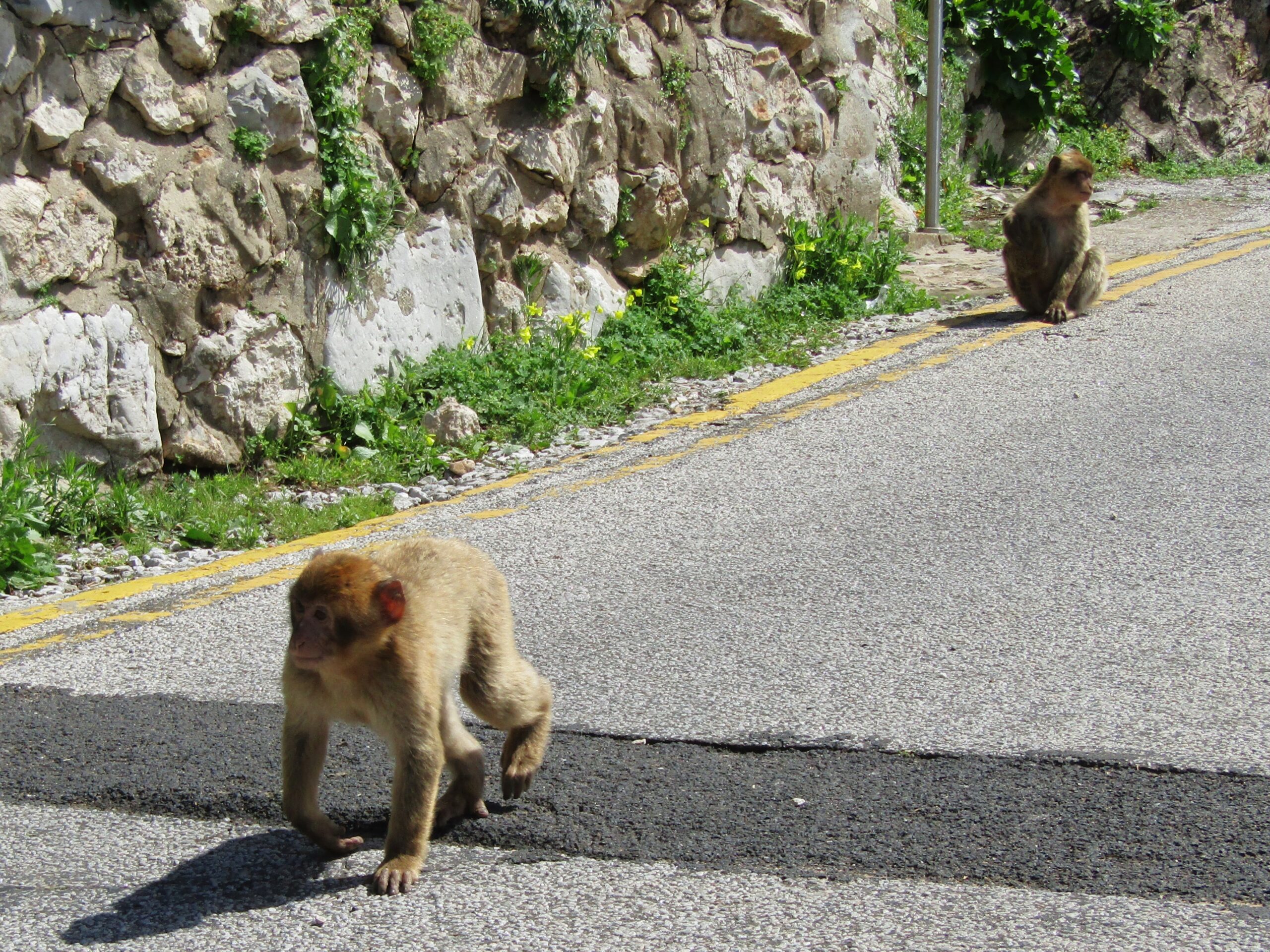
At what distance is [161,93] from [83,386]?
1531 mm

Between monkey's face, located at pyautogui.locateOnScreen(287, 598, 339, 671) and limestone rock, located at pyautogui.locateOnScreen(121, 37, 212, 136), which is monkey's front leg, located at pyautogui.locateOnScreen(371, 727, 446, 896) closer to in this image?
monkey's face, located at pyautogui.locateOnScreen(287, 598, 339, 671)

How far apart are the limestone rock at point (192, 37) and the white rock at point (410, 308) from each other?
1306 mm

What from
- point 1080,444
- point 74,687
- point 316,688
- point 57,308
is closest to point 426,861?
point 316,688

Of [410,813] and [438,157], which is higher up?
[438,157]

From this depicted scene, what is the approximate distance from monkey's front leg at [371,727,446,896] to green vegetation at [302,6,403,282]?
15.8 ft

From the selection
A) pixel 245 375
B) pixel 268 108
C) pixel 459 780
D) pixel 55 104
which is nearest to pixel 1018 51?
pixel 268 108

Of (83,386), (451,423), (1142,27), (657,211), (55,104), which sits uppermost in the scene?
(1142,27)

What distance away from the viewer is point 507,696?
146 inches

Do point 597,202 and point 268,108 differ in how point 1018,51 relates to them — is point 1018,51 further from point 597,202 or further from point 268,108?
point 268,108

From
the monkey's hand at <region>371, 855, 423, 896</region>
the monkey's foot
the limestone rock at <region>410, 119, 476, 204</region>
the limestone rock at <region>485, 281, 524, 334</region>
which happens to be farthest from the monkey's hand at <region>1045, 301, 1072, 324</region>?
the monkey's hand at <region>371, 855, 423, 896</region>

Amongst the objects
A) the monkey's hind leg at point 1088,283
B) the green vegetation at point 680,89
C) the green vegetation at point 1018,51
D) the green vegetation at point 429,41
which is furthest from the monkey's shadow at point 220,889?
the green vegetation at point 1018,51

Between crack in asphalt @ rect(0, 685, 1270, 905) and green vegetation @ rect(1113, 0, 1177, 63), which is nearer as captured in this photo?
crack in asphalt @ rect(0, 685, 1270, 905)

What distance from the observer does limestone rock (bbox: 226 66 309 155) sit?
716 centimetres

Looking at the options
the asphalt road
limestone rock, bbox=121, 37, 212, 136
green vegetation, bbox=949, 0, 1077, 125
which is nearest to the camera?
the asphalt road
